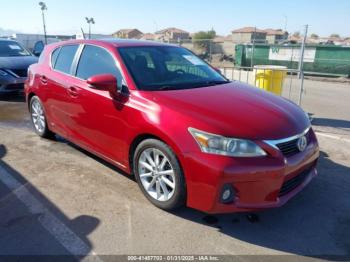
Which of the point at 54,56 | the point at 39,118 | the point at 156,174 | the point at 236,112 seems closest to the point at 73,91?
the point at 54,56

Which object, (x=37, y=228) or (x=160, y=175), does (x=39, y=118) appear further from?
(x=160, y=175)

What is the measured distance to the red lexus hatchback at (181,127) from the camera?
10.3 ft

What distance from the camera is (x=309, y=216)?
365 centimetres

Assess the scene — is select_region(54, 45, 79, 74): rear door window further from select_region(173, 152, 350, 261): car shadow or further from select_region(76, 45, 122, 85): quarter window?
select_region(173, 152, 350, 261): car shadow

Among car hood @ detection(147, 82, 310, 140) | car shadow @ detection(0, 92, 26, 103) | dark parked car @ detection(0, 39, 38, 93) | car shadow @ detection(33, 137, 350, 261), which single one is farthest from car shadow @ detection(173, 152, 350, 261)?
car shadow @ detection(0, 92, 26, 103)

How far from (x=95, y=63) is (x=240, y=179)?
243 cm

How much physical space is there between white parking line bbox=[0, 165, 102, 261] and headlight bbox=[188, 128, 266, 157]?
1.30m

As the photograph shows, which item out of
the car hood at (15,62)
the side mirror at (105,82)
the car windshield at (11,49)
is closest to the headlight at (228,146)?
the side mirror at (105,82)

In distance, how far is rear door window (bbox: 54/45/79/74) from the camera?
16.2ft

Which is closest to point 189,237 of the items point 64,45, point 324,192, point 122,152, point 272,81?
point 122,152

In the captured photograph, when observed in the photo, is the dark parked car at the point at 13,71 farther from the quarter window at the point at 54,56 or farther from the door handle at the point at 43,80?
the quarter window at the point at 54,56

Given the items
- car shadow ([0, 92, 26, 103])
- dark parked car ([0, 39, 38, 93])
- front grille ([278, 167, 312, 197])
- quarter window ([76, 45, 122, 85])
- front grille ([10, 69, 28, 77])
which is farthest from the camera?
car shadow ([0, 92, 26, 103])

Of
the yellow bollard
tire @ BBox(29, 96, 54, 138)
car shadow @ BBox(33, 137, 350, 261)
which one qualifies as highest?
the yellow bollard

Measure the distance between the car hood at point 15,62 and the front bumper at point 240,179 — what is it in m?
7.80
